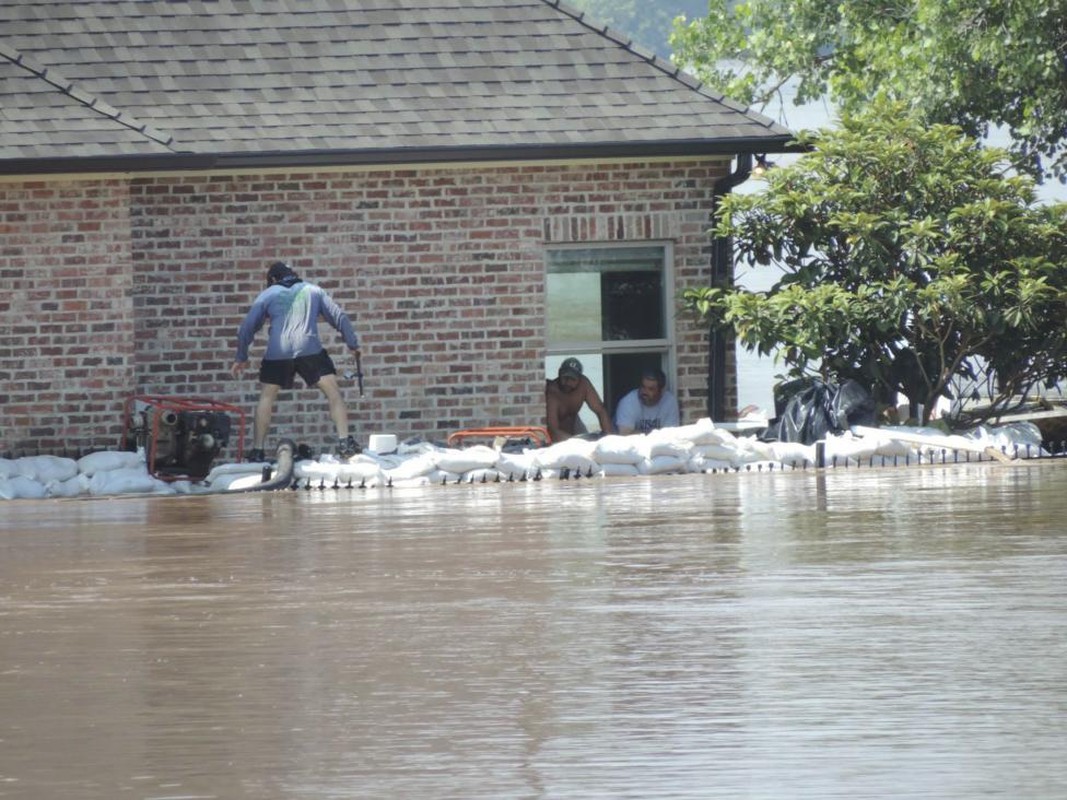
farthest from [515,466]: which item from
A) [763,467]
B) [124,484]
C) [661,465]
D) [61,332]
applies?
[61,332]

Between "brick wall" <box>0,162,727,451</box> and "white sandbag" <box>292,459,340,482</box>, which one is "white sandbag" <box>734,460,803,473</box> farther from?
"white sandbag" <box>292,459,340,482</box>

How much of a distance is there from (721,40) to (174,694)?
2803cm

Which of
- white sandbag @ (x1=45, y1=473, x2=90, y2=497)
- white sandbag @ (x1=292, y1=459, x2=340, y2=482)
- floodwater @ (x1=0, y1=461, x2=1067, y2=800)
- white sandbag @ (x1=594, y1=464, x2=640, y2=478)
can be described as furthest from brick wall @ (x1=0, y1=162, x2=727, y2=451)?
floodwater @ (x1=0, y1=461, x2=1067, y2=800)

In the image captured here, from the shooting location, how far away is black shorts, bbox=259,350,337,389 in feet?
53.4

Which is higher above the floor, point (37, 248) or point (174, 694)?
point (37, 248)

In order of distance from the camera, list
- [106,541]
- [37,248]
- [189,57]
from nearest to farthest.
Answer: [106,541] → [37,248] → [189,57]

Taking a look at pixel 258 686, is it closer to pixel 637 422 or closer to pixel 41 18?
pixel 637 422

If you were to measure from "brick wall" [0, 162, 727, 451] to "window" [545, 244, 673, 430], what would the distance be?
24 centimetres

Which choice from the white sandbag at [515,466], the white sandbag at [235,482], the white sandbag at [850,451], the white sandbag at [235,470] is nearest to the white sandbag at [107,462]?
the white sandbag at [235,470]

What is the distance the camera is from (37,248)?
17.0 m

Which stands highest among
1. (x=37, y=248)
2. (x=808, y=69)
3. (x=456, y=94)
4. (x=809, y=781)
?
(x=808, y=69)

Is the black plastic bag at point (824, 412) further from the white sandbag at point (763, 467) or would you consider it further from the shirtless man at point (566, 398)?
the shirtless man at point (566, 398)

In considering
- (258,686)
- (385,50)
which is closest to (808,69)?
(385,50)

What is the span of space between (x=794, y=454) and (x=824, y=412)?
1075 millimetres
